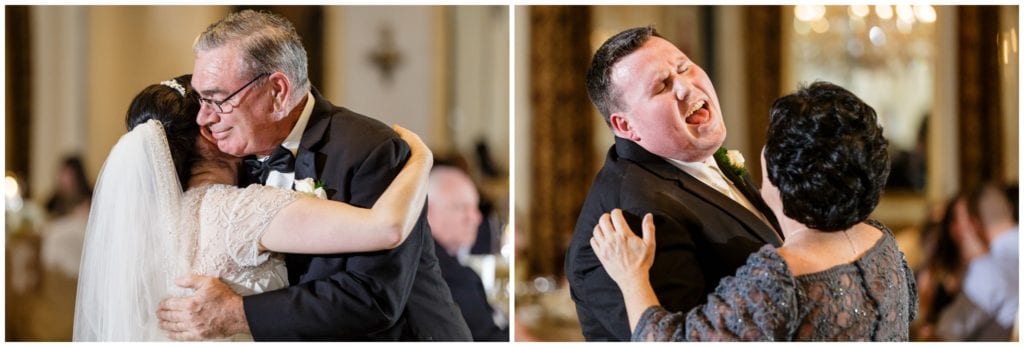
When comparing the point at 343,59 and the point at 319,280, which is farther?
the point at 343,59

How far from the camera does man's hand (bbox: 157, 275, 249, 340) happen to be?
296 centimetres

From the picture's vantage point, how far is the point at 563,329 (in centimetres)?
426

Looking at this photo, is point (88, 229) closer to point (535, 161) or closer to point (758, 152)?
point (758, 152)

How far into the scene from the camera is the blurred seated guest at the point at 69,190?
3453 mm

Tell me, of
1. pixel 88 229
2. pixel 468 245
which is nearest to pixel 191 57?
pixel 88 229

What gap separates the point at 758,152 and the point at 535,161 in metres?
3.78

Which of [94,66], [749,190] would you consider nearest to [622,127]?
[749,190]

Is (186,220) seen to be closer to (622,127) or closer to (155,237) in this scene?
(155,237)

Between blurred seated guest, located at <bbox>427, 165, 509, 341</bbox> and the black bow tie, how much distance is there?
0.41 m

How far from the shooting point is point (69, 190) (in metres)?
3.53

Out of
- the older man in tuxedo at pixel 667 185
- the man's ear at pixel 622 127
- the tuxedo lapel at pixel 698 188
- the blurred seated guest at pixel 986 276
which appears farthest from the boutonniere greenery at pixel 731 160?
the blurred seated guest at pixel 986 276

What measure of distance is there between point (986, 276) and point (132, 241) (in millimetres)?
3989

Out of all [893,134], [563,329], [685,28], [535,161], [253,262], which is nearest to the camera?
[253,262]

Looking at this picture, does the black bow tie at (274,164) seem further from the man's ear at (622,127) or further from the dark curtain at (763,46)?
the dark curtain at (763,46)
